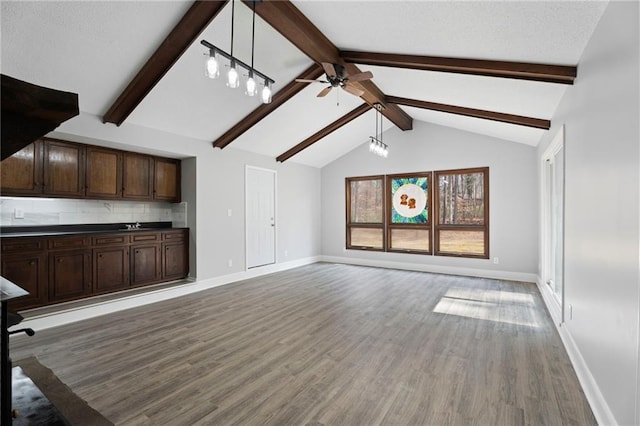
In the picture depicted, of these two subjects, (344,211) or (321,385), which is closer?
(321,385)

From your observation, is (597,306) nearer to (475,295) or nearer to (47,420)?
(475,295)

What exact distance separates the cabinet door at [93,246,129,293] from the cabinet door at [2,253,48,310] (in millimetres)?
557

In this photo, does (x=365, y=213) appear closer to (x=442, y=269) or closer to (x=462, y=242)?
(x=442, y=269)

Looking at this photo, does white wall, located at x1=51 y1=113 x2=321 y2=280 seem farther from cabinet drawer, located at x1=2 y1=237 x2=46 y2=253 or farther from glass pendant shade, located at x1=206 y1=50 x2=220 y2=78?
glass pendant shade, located at x1=206 y1=50 x2=220 y2=78

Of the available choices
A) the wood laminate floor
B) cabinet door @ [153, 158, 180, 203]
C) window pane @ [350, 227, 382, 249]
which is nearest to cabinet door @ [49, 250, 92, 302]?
the wood laminate floor

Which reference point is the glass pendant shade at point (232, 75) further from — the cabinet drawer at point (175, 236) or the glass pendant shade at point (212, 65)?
the cabinet drawer at point (175, 236)

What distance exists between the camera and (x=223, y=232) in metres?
5.68

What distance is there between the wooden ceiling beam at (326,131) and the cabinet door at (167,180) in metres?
2.28

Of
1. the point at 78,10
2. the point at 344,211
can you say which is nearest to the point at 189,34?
the point at 78,10

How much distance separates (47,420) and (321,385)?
63.1 inches

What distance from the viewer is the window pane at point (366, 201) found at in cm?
750

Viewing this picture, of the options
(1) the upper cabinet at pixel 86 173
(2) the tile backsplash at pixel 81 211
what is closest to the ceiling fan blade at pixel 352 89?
(1) the upper cabinet at pixel 86 173

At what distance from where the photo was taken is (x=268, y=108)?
4.95 m

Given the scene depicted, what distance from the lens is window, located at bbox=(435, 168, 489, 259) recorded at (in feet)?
20.2
